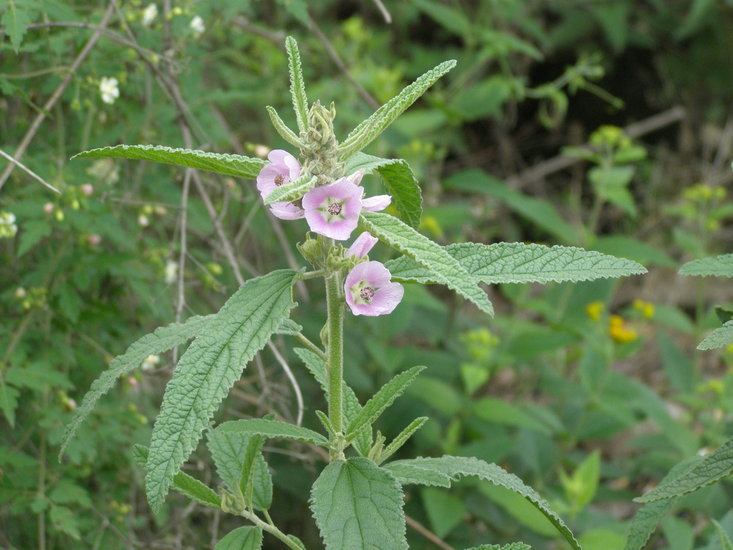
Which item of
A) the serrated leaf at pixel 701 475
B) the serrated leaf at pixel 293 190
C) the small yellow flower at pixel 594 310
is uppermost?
the serrated leaf at pixel 293 190

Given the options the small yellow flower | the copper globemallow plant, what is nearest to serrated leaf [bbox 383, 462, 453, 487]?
the copper globemallow plant

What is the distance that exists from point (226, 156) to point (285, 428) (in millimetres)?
418

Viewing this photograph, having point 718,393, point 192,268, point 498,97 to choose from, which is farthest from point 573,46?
point 192,268

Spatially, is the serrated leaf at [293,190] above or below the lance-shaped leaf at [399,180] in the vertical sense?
above

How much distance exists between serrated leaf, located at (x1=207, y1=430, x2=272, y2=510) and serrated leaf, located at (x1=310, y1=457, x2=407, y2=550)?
20 centimetres

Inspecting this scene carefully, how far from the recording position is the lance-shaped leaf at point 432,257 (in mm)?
1131

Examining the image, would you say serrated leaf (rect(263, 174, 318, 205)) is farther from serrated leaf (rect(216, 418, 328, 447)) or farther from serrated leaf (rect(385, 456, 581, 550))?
serrated leaf (rect(385, 456, 581, 550))

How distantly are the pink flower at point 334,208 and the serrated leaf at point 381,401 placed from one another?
29 cm

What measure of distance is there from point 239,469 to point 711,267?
863mm

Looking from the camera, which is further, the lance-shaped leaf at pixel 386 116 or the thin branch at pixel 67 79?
the thin branch at pixel 67 79

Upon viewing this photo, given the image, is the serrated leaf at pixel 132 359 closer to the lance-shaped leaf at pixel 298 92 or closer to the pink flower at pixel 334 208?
the pink flower at pixel 334 208

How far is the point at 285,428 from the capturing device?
1.37 metres

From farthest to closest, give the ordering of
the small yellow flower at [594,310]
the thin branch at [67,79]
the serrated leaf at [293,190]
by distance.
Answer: the small yellow flower at [594,310] → the thin branch at [67,79] → the serrated leaf at [293,190]

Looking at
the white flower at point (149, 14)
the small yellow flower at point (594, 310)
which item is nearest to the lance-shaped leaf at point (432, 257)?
the white flower at point (149, 14)
